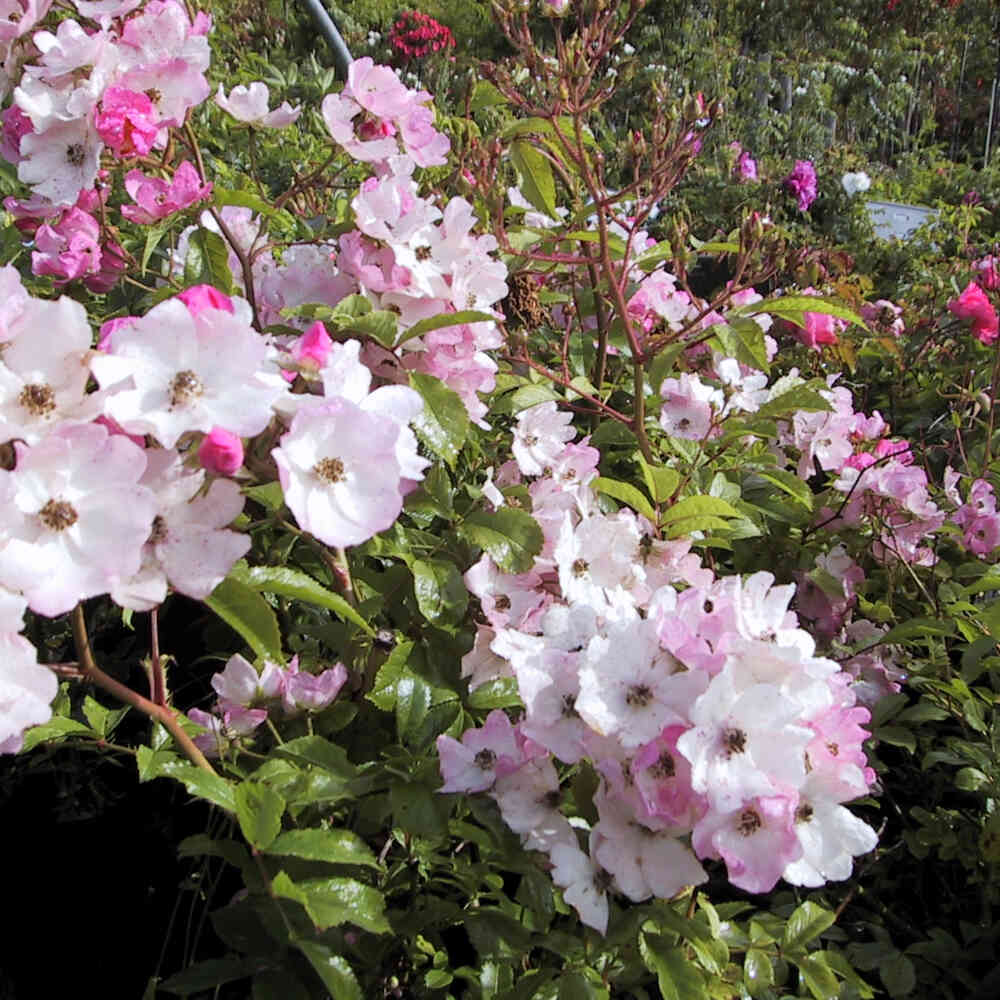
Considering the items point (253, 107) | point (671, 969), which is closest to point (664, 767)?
point (671, 969)

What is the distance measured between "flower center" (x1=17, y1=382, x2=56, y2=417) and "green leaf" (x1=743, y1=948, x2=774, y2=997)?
752 millimetres

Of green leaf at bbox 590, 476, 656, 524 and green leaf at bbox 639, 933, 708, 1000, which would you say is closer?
green leaf at bbox 639, 933, 708, 1000

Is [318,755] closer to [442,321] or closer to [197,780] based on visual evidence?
[197,780]

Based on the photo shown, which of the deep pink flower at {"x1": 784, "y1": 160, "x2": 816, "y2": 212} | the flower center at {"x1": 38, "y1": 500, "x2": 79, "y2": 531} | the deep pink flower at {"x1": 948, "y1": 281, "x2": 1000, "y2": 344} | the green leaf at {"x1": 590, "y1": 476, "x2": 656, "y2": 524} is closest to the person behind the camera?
the flower center at {"x1": 38, "y1": 500, "x2": 79, "y2": 531}

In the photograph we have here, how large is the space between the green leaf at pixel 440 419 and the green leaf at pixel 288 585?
0.23 metres

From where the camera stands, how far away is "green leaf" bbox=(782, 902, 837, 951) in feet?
3.06

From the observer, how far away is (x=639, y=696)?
2.24 ft

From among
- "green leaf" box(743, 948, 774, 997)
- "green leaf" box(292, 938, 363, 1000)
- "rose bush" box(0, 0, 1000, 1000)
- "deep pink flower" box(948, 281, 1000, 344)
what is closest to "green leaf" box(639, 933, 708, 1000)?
"rose bush" box(0, 0, 1000, 1000)

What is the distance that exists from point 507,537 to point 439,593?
0.29ft

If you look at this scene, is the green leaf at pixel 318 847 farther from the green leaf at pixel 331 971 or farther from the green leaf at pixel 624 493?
the green leaf at pixel 624 493

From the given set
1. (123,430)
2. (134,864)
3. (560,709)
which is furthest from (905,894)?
(123,430)

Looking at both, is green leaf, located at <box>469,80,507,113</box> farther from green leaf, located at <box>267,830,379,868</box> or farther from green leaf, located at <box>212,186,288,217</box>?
green leaf, located at <box>267,830,379,868</box>

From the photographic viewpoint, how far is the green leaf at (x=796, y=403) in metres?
1.25

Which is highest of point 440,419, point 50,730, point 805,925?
point 440,419
